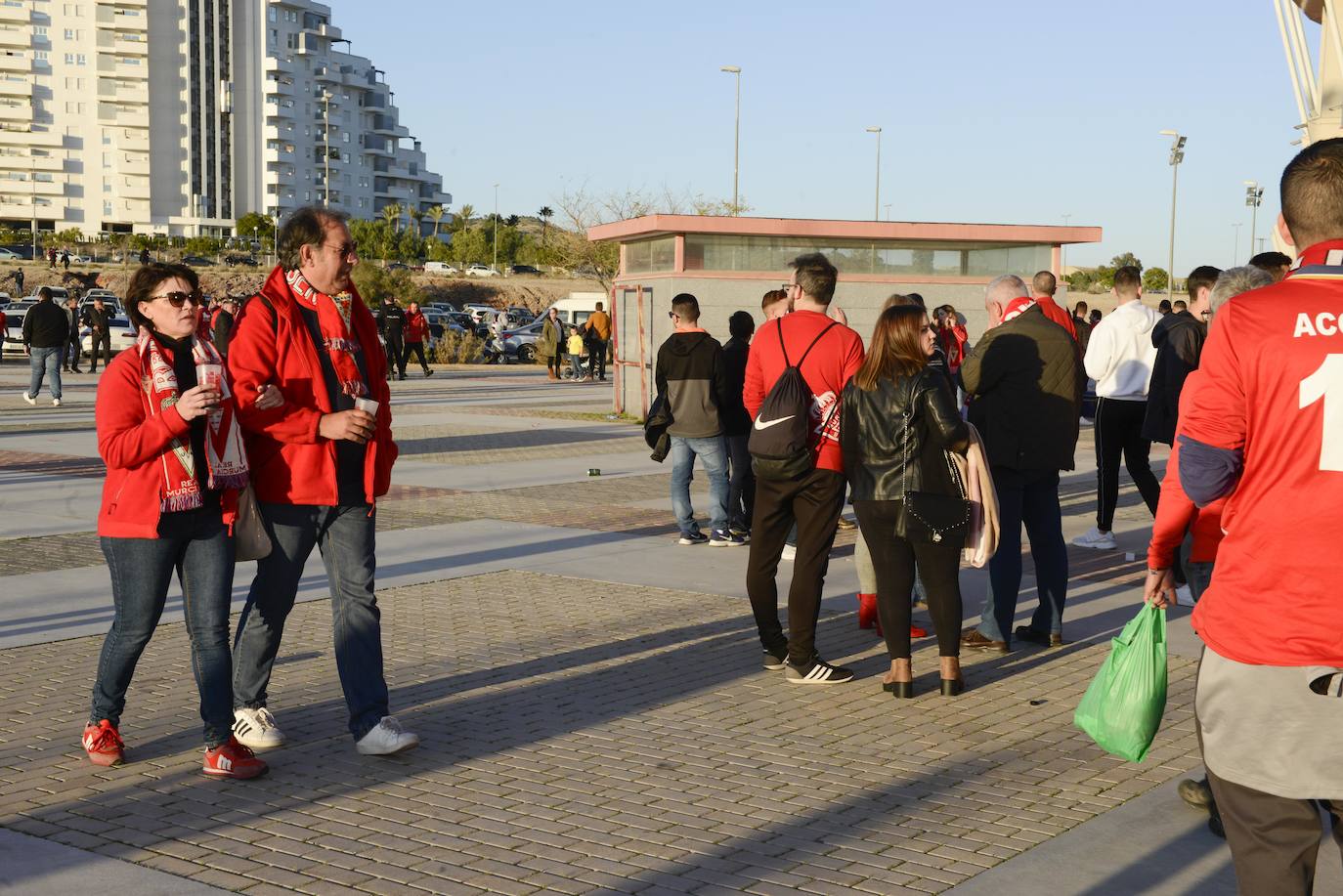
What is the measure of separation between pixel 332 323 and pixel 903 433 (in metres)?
2.51

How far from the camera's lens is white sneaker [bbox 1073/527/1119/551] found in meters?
11.0

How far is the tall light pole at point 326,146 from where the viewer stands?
426 feet

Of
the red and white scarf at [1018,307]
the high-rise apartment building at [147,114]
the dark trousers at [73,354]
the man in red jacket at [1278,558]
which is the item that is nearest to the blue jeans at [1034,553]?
the red and white scarf at [1018,307]

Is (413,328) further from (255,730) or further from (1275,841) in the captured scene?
(1275,841)

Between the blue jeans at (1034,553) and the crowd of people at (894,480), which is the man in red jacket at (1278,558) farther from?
the blue jeans at (1034,553)

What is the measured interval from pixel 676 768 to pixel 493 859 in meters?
1.12

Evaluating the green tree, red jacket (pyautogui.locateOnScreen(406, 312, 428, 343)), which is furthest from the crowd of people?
the green tree

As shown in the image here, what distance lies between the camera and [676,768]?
A: 5445 mm

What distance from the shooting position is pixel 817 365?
22.8 feet

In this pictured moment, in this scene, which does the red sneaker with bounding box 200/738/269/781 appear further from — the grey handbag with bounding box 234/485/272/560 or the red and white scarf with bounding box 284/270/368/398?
the red and white scarf with bounding box 284/270/368/398

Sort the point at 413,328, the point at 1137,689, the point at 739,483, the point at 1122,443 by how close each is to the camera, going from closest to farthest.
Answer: the point at 1137,689, the point at 1122,443, the point at 739,483, the point at 413,328

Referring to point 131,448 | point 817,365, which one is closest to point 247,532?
point 131,448

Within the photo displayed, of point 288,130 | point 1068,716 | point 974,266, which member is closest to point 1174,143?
point 974,266

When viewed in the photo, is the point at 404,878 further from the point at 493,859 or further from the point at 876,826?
the point at 876,826
